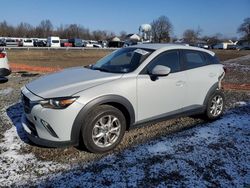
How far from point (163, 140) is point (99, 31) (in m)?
139

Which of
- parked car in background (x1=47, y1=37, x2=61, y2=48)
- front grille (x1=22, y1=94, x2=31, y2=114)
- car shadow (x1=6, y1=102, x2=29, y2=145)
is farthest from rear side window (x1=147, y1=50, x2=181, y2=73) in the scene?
parked car in background (x1=47, y1=37, x2=61, y2=48)

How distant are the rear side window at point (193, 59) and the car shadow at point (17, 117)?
318cm

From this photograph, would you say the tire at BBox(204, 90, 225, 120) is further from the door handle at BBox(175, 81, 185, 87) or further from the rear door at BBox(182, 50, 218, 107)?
the door handle at BBox(175, 81, 185, 87)

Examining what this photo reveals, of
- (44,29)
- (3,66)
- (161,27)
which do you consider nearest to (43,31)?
(44,29)

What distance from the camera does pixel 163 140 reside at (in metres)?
4.98

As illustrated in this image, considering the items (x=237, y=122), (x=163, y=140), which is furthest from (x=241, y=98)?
(x=163, y=140)

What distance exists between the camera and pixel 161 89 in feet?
16.2

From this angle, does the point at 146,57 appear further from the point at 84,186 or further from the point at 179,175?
the point at 84,186

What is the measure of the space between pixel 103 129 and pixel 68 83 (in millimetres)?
876

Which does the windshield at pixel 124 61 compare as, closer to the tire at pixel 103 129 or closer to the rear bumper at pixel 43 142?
the tire at pixel 103 129

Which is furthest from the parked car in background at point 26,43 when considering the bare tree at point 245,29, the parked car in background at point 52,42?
the bare tree at point 245,29

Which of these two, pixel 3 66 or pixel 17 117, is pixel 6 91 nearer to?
pixel 3 66

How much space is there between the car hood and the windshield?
0.83ft

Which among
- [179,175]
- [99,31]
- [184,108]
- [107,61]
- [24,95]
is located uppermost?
Answer: [99,31]
